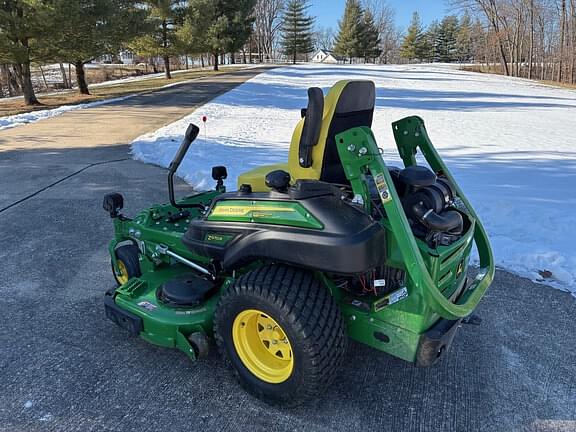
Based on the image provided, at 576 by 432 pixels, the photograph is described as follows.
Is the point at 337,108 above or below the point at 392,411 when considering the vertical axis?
above

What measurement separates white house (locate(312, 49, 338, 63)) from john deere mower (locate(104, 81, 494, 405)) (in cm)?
7580

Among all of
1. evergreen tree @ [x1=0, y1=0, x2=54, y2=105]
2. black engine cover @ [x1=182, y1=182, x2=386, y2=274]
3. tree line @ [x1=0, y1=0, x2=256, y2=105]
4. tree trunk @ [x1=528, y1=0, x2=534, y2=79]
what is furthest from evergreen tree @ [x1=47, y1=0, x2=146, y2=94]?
tree trunk @ [x1=528, y1=0, x2=534, y2=79]

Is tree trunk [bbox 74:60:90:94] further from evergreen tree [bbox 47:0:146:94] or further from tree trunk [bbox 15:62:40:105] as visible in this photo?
tree trunk [bbox 15:62:40:105]

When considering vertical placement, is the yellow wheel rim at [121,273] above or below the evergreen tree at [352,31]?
below

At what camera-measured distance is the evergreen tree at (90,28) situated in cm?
1541

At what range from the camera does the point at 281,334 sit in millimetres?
2328

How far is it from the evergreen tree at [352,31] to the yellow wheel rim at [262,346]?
73.1 metres

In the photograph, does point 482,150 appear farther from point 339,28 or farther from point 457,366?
point 339,28

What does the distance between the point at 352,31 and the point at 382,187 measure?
2918 inches

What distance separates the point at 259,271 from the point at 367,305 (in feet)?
1.84

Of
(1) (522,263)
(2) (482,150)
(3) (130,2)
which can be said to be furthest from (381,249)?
(3) (130,2)

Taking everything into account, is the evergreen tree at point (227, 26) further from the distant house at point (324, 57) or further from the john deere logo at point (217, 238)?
the distant house at point (324, 57)

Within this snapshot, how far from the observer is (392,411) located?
2.31 m

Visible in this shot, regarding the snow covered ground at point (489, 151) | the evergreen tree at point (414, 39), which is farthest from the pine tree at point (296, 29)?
the snow covered ground at point (489, 151)
